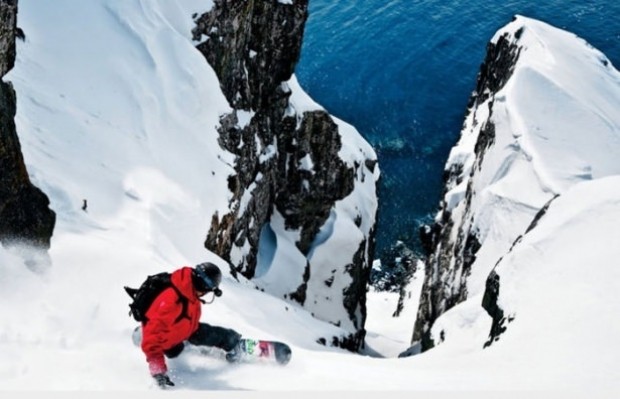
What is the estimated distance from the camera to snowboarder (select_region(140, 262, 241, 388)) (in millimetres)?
8984

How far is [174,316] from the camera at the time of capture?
9172mm

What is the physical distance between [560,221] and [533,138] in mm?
12730

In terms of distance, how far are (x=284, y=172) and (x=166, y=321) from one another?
29084mm

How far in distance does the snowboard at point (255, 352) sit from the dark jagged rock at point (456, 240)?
419 inches

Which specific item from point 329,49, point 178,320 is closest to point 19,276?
point 178,320

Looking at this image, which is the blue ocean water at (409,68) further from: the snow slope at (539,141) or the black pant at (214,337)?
the black pant at (214,337)

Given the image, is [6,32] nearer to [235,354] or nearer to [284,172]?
[235,354]

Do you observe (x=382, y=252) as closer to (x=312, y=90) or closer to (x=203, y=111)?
(x=312, y=90)

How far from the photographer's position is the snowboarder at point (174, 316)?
898cm

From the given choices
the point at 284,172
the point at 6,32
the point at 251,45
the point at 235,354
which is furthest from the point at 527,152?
the point at 6,32

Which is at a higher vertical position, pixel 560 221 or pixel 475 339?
pixel 560 221

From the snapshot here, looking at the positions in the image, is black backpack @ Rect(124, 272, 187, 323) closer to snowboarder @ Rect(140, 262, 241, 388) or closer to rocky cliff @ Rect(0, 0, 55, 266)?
snowboarder @ Rect(140, 262, 241, 388)

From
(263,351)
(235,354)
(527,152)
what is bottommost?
(527,152)

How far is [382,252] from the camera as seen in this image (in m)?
51.1
